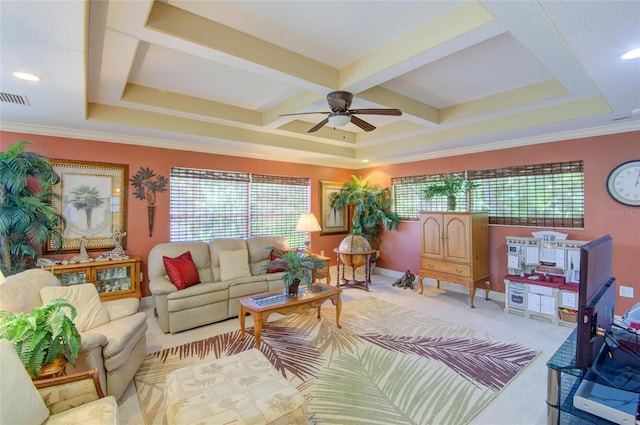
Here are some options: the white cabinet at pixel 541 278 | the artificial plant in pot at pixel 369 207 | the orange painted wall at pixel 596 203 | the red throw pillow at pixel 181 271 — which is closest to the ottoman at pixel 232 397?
the red throw pillow at pixel 181 271

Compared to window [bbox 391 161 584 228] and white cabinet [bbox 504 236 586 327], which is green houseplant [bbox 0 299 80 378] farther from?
window [bbox 391 161 584 228]

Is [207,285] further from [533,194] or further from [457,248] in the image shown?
[533,194]

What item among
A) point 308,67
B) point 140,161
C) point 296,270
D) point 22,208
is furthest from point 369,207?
point 22,208

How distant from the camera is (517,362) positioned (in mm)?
2971

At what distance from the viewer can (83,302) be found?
Result: 8.77ft

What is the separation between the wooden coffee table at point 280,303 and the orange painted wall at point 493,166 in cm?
222

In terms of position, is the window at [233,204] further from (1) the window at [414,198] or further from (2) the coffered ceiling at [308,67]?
(1) the window at [414,198]

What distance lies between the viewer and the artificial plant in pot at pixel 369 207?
6.34 m

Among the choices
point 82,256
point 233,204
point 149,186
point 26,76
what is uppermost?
point 26,76

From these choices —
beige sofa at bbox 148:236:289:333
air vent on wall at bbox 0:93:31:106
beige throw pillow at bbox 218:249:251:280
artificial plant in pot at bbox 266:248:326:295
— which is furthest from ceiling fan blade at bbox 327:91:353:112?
air vent on wall at bbox 0:93:31:106

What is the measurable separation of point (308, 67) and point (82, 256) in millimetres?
3871

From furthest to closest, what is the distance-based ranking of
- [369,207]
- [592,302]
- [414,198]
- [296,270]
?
[369,207]
[414,198]
[296,270]
[592,302]

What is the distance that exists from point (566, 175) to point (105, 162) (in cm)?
660

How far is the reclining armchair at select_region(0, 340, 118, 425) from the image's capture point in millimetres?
1429
